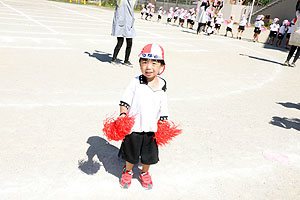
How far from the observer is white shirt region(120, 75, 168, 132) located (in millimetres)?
2373

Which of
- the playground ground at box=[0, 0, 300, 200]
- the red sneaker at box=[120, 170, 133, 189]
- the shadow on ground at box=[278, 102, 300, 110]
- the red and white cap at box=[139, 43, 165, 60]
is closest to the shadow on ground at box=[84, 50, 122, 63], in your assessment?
the playground ground at box=[0, 0, 300, 200]

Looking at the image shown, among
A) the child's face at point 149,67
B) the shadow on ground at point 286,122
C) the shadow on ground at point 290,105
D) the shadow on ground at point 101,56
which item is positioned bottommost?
the shadow on ground at point 286,122

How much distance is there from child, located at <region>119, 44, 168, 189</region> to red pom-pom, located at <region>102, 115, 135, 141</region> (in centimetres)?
6

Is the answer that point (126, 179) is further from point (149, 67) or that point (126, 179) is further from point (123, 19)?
point (123, 19)

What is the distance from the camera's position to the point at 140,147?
8.36ft

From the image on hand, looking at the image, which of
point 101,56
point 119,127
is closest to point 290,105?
point 119,127

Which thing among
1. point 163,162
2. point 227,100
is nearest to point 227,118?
point 227,100

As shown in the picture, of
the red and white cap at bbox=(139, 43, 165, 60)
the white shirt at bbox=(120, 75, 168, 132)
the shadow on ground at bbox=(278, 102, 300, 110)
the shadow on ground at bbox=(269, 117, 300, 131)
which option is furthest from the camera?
the shadow on ground at bbox=(278, 102, 300, 110)

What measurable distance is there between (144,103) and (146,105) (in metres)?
0.03

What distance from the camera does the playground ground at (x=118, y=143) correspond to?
2.61m

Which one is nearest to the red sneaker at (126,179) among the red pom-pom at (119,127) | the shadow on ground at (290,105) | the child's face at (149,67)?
the red pom-pom at (119,127)

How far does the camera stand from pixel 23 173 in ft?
8.41

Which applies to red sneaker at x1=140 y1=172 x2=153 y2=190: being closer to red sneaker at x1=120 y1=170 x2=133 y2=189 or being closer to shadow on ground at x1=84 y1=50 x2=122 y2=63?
red sneaker at x1=120 y1=170 x2=133 y2=189

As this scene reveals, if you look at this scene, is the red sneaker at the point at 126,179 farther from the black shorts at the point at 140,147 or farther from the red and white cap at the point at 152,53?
the red and white cap at the point at 152,53
